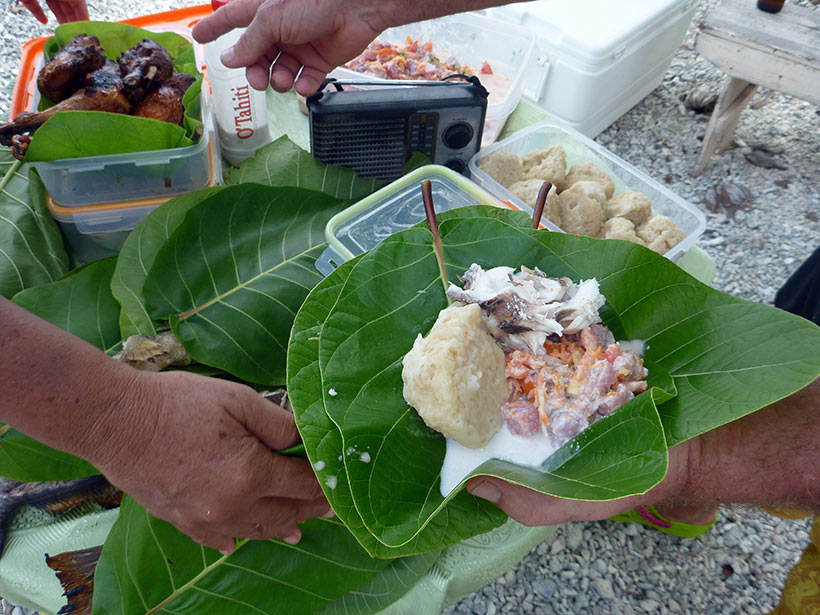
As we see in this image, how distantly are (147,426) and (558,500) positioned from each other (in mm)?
675

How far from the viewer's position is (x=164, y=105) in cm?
144

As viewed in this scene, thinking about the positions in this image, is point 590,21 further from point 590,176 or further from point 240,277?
point 240,277

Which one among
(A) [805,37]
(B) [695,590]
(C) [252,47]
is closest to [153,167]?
(C) [252,47]

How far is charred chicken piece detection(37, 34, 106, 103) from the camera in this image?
144cm

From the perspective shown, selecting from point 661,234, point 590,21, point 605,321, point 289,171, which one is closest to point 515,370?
point 605,321

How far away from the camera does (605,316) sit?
1006mm

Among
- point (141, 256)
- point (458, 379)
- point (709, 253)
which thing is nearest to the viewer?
point (458, 379)

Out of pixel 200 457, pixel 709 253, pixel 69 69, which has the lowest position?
pixel 709 253

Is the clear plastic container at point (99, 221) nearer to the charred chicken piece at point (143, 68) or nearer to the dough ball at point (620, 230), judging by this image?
the charred chicken piece at point (143, 68)

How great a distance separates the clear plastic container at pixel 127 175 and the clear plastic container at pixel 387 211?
405mm

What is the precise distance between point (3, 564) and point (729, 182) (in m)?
3.65

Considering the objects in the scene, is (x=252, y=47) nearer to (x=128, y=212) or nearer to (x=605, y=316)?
(x=128, y=212)

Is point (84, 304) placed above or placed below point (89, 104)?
below

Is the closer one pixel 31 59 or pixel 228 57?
pixel 228 57
